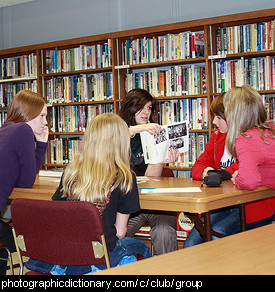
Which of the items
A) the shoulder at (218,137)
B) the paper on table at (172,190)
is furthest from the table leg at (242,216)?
the shoulder at (218,137)

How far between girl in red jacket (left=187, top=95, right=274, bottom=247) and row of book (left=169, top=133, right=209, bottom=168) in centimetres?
113

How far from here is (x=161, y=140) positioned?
2717 millimetres

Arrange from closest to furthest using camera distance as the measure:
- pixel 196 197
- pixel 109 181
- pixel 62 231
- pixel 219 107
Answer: pixel 62 231 < pixel 109 181 < pixel 196 197 < pixel 219 107

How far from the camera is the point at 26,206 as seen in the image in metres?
1.69

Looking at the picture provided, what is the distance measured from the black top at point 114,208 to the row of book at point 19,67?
11.2 feet

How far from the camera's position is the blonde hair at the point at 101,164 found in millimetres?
1872

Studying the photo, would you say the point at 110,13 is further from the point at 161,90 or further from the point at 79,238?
the point at 79,238

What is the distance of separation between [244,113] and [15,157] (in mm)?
1306

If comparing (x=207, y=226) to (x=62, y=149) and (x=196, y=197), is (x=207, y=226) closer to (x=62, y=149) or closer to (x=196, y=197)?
(x=196, y=197)

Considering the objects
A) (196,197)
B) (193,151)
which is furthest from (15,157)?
(193,151)

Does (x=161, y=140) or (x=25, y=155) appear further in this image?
(x=161, y=140)

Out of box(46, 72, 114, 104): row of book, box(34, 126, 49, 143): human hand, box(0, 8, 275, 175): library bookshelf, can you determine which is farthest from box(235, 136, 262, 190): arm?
box(46, 72, 114, 104): row of book
